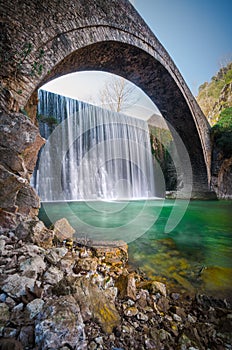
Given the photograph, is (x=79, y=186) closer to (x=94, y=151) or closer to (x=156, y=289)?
(x=94, y=151)

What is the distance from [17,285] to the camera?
1.07 metres

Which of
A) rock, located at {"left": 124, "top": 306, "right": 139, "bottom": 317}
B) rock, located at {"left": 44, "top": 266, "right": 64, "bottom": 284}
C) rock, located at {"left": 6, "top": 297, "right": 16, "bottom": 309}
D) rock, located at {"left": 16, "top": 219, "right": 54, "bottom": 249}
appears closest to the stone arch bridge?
rock, located at {"left": 16, "top": 219, "right": 54, "bottom": 249}

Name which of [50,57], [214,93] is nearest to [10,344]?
[50,57]

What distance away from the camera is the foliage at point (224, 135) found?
10.9m

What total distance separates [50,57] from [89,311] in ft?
14.6

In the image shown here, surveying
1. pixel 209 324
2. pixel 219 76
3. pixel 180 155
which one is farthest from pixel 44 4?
pixel 219 76

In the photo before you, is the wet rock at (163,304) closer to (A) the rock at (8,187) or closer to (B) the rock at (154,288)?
(B) the rock at (154,288)

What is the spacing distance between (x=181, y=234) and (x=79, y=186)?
641 centimetres

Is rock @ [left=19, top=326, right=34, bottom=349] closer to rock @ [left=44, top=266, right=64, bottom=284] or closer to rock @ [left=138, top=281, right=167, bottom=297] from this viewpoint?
rock @ [left=44, top=266, right=64, bottom=284]

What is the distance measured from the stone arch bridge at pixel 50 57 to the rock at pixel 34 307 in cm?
150

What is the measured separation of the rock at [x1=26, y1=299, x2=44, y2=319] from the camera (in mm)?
914

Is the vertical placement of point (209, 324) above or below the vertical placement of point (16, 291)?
below

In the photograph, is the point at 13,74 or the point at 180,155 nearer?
the point at 13,74

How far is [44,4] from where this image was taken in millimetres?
3615
